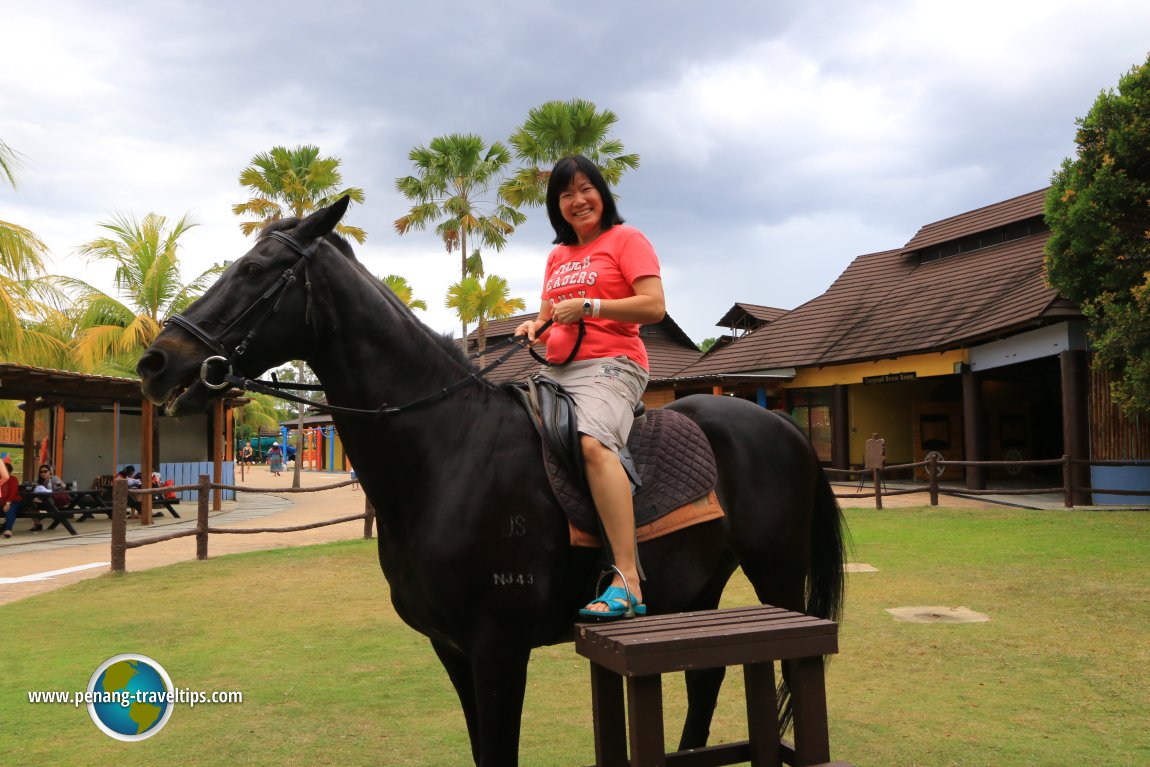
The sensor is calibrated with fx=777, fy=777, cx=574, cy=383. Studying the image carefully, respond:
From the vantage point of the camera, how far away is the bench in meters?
2.06

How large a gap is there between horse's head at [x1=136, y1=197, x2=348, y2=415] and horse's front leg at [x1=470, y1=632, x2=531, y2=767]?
3.74 feet

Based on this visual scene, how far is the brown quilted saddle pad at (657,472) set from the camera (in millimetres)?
2623

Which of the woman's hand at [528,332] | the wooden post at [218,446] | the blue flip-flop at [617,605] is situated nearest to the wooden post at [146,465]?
the wooden post at [218,446]

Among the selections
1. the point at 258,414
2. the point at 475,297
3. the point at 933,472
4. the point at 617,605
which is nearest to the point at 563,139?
the point at 475,297

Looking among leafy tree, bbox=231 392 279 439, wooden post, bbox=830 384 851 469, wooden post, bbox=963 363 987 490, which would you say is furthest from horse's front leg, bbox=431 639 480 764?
leafy tree, bbox=231 392 279 439

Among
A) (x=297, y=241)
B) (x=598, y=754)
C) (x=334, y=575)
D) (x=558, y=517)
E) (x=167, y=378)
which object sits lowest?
(x=334, y=575)

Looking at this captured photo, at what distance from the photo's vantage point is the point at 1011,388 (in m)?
22.7

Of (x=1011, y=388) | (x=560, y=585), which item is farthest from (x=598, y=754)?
(x=1011, y=388)

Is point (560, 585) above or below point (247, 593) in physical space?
above

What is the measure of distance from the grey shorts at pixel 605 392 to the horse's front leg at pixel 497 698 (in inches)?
29.5

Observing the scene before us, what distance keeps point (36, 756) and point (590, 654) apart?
126 inches

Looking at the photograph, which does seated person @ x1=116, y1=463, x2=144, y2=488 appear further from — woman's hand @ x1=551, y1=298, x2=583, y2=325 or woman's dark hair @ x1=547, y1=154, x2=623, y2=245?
woman's hand @ x1=551, y1=298, x2=583, y2=325

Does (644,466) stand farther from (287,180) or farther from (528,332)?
(287,180)

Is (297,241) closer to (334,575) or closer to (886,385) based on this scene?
(334,575)
